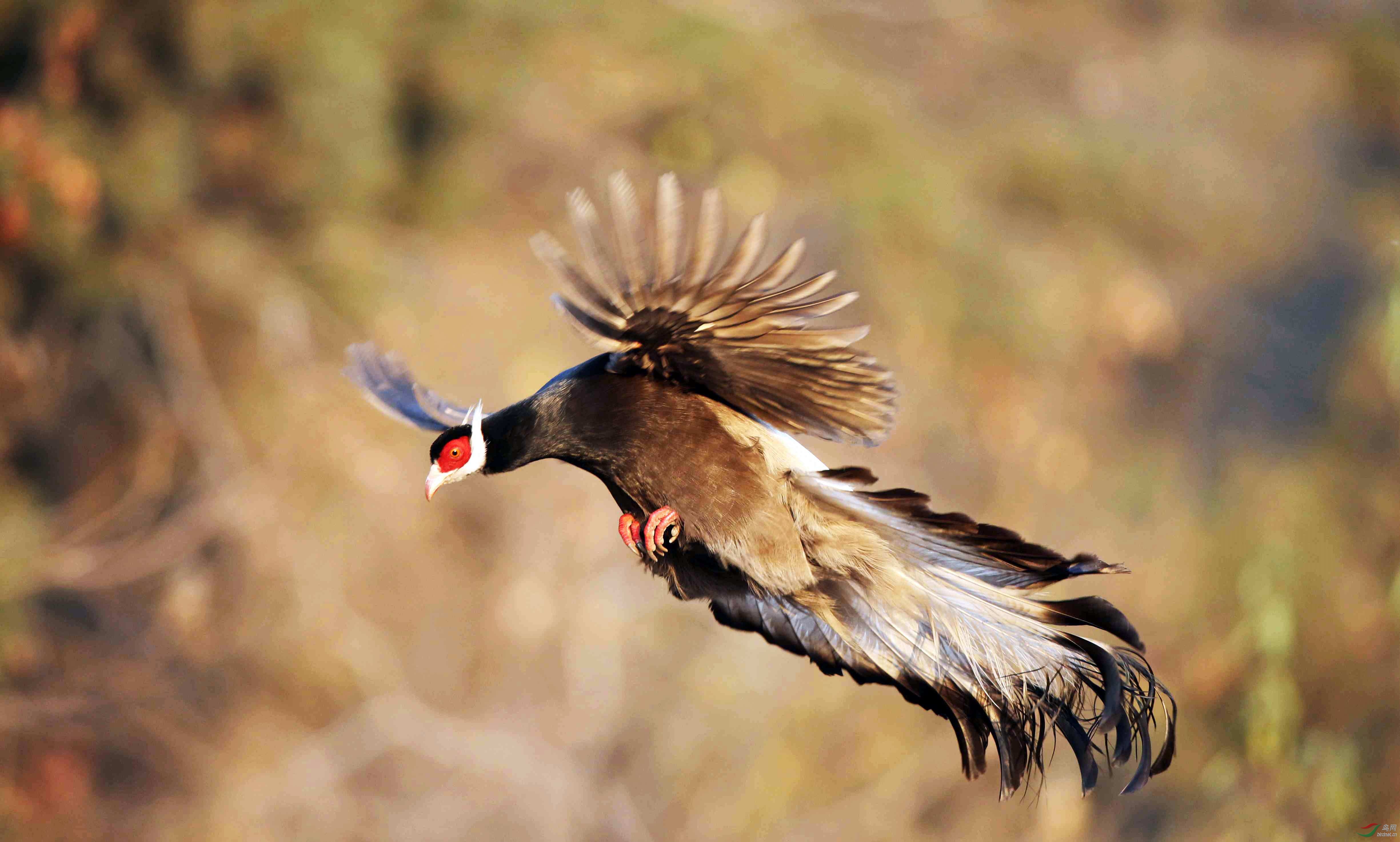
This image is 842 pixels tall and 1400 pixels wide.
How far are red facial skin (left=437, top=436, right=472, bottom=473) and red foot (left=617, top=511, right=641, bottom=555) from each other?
36cm

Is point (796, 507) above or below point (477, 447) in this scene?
below

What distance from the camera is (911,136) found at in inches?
280

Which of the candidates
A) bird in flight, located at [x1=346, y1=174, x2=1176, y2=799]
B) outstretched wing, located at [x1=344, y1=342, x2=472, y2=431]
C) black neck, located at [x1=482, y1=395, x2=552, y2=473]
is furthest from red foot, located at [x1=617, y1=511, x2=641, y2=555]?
outstretched wing, located at [x1=344, y1=342, x2=472, y2=431]

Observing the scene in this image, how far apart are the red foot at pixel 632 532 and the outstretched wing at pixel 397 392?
1.82ft

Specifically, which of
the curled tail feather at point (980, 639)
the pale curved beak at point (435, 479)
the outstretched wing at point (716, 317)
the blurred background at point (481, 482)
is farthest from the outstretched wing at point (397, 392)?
the blurred background at point (481, 482)

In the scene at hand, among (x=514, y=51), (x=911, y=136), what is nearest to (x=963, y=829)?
(x=911, y=136)

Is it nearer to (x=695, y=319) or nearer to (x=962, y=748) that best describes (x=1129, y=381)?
(x=962, y=748)

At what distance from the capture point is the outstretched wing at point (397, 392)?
2682mm

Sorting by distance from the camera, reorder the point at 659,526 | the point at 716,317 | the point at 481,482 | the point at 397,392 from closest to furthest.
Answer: the point at 716,317 < the point at 659,526 < the point at 397,392 < the point at 481,482

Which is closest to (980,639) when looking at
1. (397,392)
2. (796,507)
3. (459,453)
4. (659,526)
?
(796,507)

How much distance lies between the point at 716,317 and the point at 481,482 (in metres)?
4.31

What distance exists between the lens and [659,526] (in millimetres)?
2184

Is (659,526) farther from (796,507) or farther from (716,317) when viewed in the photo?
(716,317)

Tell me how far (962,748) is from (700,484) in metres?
0.79
